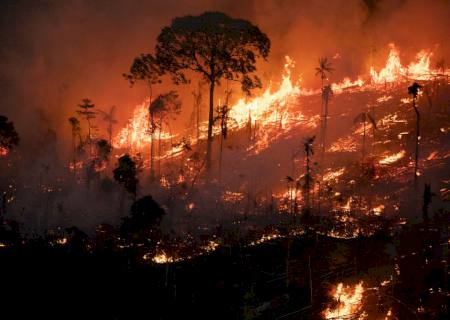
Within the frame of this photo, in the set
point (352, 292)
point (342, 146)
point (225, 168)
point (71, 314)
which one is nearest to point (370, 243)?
point (352, 292)

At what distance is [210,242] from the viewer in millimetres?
21578

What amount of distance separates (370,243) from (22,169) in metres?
57.0

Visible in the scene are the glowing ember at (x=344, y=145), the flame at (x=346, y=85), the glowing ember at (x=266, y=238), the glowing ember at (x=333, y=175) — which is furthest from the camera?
the flame at (x=346, y=85)

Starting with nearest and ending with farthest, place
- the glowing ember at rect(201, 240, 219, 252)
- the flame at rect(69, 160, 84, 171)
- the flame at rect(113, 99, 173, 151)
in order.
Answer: the glowing ember at rect(201, 240, 219, 252) < the flame at rect(69, 160, 84, 171) < the flame at rect(113, 99, 173, 151)

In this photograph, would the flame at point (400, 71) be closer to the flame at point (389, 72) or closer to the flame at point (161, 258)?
the flame at point (389, 72)

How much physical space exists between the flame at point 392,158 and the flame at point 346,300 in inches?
1153

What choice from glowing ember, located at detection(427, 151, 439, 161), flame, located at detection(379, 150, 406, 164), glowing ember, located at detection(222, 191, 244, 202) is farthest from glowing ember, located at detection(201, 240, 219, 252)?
glowing ember, located at detection(427, 151, 439, 161)

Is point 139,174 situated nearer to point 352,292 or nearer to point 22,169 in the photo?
point 22,169

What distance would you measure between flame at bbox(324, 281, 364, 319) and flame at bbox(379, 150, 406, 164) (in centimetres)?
2930

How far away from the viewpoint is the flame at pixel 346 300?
11.7m

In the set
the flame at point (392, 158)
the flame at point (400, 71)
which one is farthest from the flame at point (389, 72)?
the flame at point (392, 158)

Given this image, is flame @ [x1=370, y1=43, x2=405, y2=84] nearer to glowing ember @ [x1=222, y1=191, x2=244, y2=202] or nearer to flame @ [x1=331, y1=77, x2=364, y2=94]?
flame @ [x1=331, y1=77, x2=364, y2=94]

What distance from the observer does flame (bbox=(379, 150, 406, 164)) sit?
39469mm

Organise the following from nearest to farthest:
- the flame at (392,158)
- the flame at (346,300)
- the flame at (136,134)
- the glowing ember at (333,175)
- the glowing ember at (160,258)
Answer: the flame at (346,300)
the glowing ember at (160,258)
the glowing ember at (333,175)
the flame at (392,158)
the flame at (136,134)
